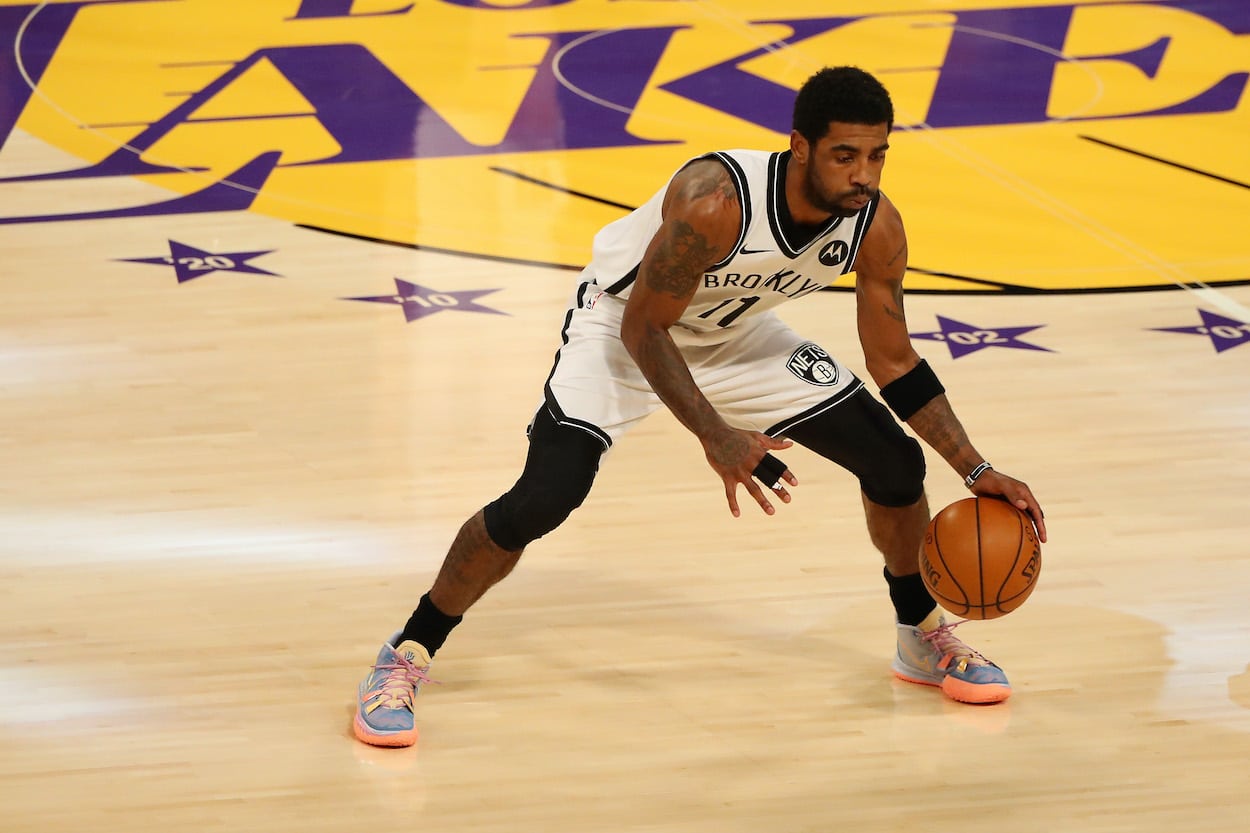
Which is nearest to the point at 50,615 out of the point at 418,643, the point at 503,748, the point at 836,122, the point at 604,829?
the point at 418,643

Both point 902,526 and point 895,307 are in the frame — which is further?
point 902,526

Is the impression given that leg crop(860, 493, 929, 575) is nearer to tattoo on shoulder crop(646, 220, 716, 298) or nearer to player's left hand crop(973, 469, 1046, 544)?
player's left hand crop(973, 469, 1046, 544)

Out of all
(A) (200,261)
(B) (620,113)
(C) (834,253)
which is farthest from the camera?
(B) (620,113)

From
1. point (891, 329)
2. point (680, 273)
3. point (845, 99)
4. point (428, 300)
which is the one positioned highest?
point (845, 99)

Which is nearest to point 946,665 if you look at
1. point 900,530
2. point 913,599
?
point 913,599

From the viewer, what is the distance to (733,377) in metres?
4.11

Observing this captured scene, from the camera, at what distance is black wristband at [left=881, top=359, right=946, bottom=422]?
398 centimetres

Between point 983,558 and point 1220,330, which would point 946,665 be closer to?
point 983,558

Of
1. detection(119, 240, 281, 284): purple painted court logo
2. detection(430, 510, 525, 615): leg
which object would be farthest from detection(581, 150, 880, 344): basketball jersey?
detection(119, 240, 281, 284): purple painted court logo

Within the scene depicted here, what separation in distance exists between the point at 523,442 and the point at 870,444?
1.87m

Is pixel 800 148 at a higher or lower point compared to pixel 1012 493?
higher

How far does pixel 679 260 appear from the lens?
3.68m

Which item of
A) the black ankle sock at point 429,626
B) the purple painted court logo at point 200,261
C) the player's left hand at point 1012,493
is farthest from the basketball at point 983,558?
the purple painted court logo at point 200,261

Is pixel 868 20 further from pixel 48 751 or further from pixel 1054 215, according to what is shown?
pixel 48 751
